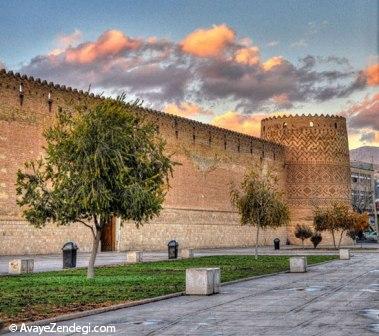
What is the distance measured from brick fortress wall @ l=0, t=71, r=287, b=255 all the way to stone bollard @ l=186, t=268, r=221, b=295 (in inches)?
544

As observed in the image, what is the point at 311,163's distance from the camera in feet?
166

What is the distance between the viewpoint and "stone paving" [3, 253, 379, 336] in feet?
25.7

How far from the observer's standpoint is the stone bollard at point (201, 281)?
470 inches

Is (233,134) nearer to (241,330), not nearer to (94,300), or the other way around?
(94,300)

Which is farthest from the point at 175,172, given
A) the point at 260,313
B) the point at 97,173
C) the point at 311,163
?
the point at 260,313

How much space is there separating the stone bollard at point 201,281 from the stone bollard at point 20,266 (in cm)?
691

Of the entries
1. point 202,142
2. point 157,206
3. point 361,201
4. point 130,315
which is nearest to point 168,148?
point 202,142

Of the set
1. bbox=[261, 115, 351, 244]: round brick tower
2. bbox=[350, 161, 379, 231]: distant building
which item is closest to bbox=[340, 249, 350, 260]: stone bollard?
bbox=[261, 115, 351, 244]: round brick tower

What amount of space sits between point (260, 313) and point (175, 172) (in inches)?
1124

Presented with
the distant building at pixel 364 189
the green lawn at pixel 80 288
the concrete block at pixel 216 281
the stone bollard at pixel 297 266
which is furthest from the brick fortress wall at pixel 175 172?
the distant building at pixel 364 189

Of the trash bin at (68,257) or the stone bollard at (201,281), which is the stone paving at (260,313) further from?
the trash bin at (68,257)

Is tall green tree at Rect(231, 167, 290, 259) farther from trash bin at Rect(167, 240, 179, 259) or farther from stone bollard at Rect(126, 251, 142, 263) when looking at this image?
stone bollard at Rect(126, 251, 142, 263)

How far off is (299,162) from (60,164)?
123 feet

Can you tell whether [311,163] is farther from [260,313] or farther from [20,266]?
[260,313]
